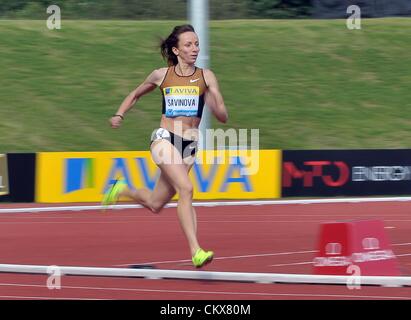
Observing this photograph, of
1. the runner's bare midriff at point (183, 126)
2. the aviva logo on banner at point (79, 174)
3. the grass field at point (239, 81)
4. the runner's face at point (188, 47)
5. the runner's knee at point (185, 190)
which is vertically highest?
the grass field at point (239, 81)

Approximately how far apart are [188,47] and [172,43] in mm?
226

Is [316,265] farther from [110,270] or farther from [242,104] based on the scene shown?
[242,104]

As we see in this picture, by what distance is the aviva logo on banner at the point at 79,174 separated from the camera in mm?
17844

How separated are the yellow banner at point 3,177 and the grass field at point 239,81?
432 centimetres

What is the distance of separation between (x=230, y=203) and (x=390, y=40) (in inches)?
Answer: 590

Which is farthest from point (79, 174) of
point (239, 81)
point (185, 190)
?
point (239, 81)

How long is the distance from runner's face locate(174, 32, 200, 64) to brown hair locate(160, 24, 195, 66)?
0.06 m

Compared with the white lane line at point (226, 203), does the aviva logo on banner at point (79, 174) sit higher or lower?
higher

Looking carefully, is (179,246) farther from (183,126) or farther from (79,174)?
(79,174)

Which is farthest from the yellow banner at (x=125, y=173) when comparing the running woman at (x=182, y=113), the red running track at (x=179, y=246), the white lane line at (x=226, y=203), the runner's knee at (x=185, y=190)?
the runner's knee at (x=185, y=190)

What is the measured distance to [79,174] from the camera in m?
18.0

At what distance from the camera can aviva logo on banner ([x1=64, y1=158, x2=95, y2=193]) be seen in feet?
58.5

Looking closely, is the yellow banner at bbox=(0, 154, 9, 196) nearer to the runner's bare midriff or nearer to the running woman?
the running woman

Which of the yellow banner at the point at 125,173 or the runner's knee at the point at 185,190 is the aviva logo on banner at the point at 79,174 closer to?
the yellow banner at the point at 125,173
